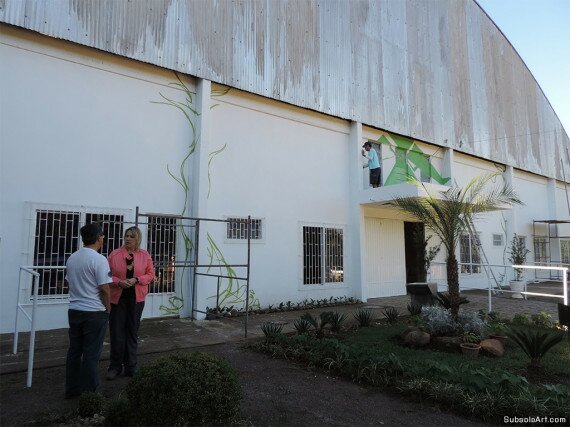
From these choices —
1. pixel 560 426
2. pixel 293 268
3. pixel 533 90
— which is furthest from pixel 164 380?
pixel 533 90

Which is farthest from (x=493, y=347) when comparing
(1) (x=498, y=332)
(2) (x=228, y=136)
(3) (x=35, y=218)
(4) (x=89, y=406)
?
(3) (x=35, y=218)

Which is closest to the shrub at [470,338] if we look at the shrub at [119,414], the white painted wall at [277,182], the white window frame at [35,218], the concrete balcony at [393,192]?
the concrete balcony at [393,192]

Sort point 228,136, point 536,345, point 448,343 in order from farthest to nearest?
point 228,136
point 448,343
point 536,345

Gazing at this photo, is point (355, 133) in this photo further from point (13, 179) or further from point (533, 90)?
point (533, 90)

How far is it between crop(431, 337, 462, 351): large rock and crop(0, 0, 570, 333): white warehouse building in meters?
4.37

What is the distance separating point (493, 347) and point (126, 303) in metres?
5.43

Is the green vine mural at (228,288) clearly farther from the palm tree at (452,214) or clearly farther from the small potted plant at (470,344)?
the small potted plant at (470,344)

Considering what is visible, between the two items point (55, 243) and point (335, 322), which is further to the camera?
point (55, 243)

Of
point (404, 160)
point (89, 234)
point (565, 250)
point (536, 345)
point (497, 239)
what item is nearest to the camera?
point (89, 234)

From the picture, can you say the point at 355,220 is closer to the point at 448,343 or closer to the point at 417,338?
the point at 417,338

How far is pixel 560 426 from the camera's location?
12.0 ft

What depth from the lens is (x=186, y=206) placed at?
9016mm

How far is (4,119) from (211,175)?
398cm

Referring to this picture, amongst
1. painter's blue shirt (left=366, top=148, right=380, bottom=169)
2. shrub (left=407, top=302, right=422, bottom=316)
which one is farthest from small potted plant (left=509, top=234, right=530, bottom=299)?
painter's blue shirt (left=366, top=148, right=380, bottom=169)
